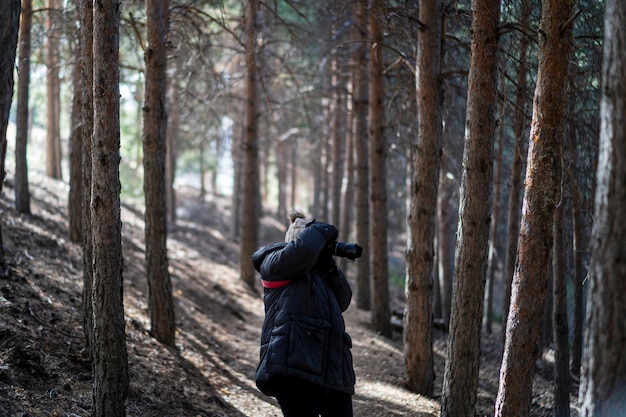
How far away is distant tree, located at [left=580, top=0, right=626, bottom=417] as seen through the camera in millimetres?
3369

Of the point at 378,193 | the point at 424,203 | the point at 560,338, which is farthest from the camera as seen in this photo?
the point at 378,193

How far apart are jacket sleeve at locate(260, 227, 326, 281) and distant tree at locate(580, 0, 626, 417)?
1.93 meters

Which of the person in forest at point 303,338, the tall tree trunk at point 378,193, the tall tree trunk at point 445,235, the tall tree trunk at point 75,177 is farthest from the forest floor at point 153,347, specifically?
the person in forest at point 303,338

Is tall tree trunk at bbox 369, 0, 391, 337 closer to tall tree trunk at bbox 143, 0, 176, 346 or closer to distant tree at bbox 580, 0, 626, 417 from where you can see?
tall tree trunk at bbox 143, 0, 176, 346

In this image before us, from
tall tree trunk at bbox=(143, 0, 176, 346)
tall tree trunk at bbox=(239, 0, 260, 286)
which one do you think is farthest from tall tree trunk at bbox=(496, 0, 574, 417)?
tall tree trunk at bbox=(239, 0, 260, 286)

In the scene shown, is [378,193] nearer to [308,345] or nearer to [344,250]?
[344,250]

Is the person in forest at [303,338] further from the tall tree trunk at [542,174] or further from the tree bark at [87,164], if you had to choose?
the tree bark at [87,164]

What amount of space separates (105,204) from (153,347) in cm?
375

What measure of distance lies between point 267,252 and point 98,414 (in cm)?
232

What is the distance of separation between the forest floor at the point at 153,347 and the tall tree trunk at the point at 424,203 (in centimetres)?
60

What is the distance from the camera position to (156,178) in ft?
29.7

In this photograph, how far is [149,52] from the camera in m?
8.99

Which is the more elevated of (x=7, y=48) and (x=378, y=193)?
(x=7, y=48)

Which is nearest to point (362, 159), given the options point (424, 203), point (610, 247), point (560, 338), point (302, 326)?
point (424, 203)
